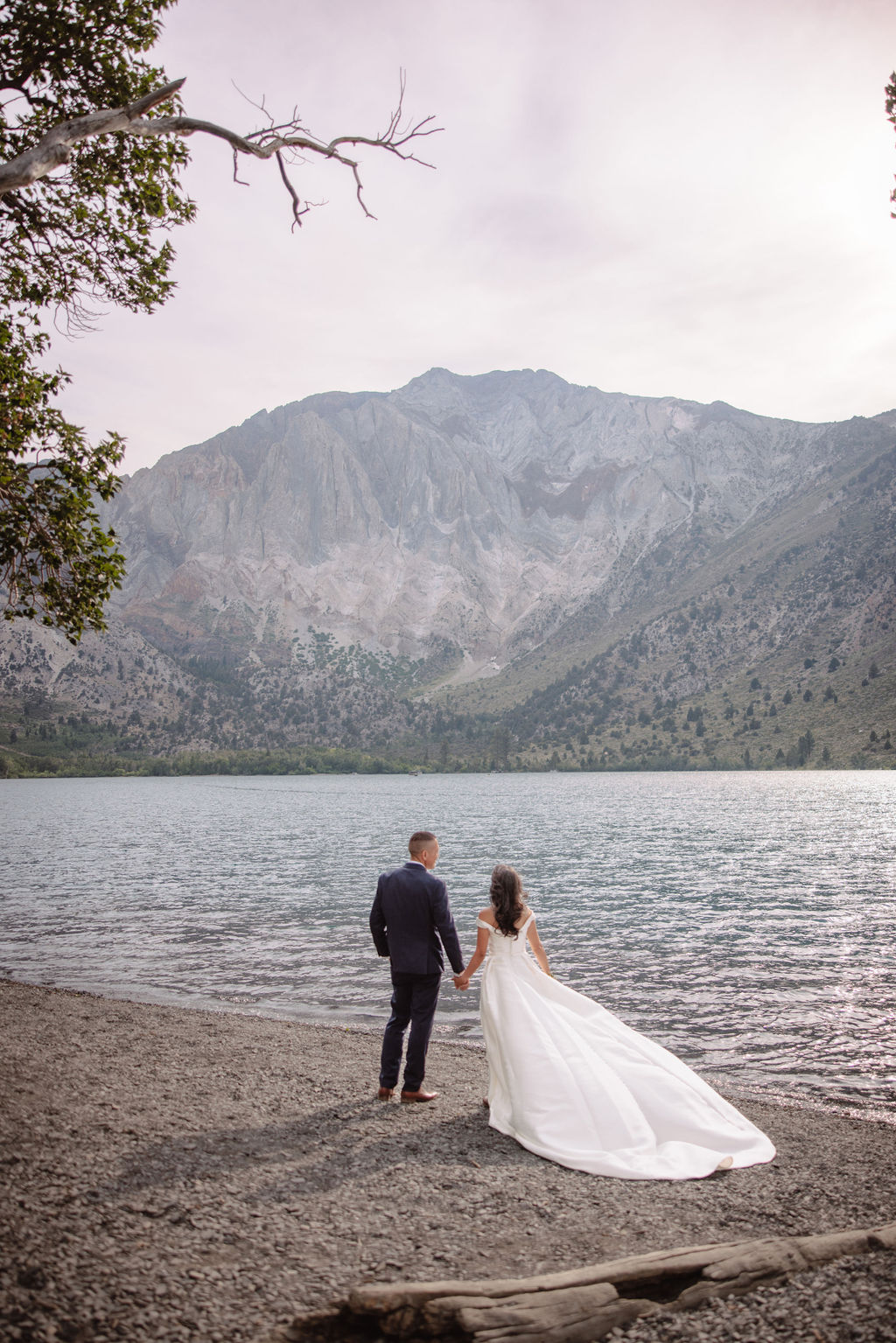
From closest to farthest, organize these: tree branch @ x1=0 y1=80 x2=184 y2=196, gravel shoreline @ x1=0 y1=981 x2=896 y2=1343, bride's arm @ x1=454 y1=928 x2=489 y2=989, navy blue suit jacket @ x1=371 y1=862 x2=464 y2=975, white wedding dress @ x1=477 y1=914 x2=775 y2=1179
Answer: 1. gravel shoreline @ x1=0 y1=981 x2=896 y2=1343
2. white wedding dress @ x1=477 y1=914 x2=775 y2=1179
3. tree branch @ x1=0 y1=80 x2=184 y2=196
4. bride's arm @ x1=454 y1=928 x2=489 y2=989
5. navy blue suit jacket @ x1=371 y1=862 x2=464 y2=975

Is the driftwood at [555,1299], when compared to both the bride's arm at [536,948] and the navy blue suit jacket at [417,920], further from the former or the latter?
the navy blue suit jacket at [417,920]

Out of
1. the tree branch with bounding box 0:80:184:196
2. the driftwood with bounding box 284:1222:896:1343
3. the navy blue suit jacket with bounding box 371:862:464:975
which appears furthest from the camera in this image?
the navy blue suit jacket with bounding box 371:862:464:975

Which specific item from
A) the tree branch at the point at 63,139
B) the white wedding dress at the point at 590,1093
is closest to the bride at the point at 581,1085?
the white wedding dress at the point at 590,1093

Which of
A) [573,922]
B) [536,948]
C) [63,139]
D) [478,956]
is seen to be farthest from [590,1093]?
[573,922]

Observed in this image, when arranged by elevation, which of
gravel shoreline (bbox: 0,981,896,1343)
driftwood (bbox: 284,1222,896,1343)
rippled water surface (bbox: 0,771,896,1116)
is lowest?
rippled water surface (bbox: 0,771,896,1116)

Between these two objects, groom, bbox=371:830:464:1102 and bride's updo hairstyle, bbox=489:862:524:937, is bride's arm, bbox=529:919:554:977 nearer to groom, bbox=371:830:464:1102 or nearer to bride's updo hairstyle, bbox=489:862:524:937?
bride's updo hairstyle, bbox=489:862:524:937

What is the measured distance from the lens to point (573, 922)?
36562 mm

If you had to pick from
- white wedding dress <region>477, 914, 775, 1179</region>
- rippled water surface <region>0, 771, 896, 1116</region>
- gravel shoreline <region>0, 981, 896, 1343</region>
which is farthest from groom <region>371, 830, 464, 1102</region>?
rippled water surface <region>0, 771, 896, 1116</region>

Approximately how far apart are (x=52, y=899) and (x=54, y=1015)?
30.3 m

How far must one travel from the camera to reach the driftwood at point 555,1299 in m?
5.36

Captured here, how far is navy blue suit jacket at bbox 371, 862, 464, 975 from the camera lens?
1138cm

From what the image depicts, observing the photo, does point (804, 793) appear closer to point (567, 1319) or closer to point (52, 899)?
point (52, 899)

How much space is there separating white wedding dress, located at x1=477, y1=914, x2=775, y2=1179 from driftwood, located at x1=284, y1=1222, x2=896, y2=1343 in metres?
2.72

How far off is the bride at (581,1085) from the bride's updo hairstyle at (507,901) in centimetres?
1
